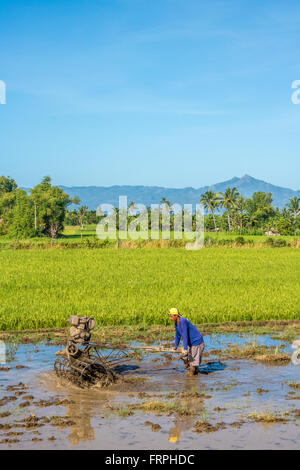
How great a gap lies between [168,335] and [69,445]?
524 cm

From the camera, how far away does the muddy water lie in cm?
541

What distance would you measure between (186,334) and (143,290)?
7.87 m

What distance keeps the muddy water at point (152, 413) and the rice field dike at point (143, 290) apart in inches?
123

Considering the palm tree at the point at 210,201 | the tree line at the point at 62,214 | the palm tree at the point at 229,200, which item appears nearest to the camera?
the tree line at the point at 62,214

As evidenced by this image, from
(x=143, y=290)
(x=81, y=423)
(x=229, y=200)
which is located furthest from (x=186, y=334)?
(x=229, y=200)

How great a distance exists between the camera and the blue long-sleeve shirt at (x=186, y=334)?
7688 millimetres

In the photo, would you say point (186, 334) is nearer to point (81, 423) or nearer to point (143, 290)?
point (81, 423)

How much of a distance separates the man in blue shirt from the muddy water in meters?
0.19

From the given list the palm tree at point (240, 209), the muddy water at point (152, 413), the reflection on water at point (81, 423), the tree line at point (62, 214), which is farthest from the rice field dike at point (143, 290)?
the palm tree at point (240, 209)

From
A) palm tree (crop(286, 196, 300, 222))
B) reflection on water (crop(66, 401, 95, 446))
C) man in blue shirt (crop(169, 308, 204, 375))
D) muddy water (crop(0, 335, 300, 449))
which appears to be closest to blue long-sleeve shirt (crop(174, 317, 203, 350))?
man in blue shirt (crop(169, 308, 204, 375))

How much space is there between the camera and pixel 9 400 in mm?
6637

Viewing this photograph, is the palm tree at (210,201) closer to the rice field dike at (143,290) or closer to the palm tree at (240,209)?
the palm tree at (240,209)

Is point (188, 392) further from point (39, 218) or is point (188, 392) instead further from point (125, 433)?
point (39, 218)

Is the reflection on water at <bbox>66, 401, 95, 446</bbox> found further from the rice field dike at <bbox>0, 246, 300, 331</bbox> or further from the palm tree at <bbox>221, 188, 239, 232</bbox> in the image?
the palm tree at <bbox>221, 188, 239, 232</bbox>
